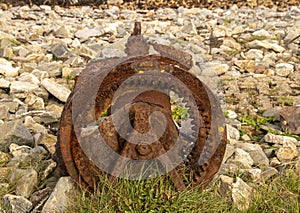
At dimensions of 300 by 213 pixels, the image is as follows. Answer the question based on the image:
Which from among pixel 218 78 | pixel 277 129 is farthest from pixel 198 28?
pixel 277 129

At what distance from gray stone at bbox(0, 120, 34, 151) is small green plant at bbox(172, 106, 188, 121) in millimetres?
1433

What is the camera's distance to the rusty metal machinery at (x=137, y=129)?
249 cm

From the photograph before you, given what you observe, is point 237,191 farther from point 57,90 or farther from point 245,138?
point 57,90

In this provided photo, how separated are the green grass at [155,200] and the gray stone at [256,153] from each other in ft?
2.94

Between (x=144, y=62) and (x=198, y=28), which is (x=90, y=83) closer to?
(x=144, y=62)

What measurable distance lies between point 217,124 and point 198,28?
20.1ft

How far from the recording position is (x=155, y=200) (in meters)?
2.41

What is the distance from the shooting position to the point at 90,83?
100 inches

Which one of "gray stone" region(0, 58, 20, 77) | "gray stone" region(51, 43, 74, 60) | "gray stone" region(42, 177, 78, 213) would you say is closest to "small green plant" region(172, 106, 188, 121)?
"gray stone" region(42, 177, 78, 213)

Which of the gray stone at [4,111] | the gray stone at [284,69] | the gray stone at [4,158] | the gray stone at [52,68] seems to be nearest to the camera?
the gray stone at [4,158]

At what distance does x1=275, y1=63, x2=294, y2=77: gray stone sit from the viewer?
5.64m

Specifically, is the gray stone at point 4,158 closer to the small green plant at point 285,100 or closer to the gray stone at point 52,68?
the gray stone at point 52,68

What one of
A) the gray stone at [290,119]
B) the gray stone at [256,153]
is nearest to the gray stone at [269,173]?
the gray stone at [256,153]

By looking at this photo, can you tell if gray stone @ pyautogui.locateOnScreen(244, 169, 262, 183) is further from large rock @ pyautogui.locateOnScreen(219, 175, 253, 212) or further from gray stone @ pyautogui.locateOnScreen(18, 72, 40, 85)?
gray stone @ pyautogui.locateOnScreen(18, 72, 40, 85)
